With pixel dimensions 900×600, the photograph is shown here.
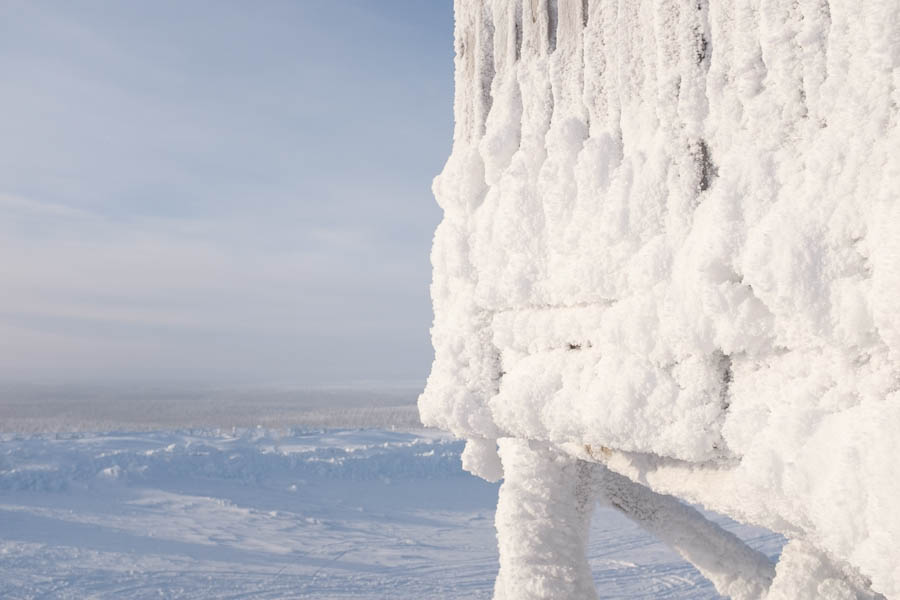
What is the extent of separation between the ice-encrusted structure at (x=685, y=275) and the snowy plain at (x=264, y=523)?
617 centimetres

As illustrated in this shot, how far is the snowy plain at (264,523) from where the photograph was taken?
7.63 m

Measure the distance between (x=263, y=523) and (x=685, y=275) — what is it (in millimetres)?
10048

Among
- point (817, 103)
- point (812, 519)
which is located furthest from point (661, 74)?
point (812, 519)

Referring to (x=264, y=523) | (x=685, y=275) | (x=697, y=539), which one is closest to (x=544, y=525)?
(x=697, y=539)

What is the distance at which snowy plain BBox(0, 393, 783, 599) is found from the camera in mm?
7626

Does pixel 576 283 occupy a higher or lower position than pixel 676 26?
lower

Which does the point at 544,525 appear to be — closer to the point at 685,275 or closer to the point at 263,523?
A: the point at 685,275

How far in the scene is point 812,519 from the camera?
91 cm

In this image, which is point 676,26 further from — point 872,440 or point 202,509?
point 202,509

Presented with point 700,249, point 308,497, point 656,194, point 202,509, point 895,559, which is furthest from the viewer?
point 308,497

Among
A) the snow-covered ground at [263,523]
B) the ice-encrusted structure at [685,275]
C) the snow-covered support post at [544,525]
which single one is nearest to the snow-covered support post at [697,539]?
the ice-encrusted structure at [685,275]

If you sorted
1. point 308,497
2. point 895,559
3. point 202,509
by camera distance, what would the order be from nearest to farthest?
point 895,559
point 202,509
point 308,497

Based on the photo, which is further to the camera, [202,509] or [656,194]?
[202,509]

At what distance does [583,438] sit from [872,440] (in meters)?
0.58
